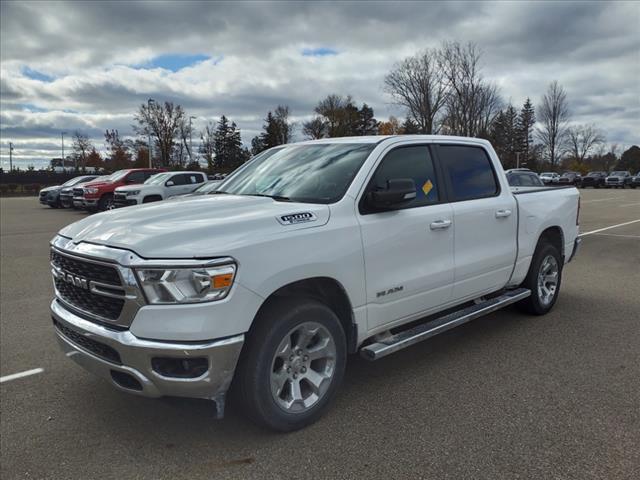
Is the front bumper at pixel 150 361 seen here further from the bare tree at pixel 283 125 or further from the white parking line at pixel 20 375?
the bare tree at pixel 283 125

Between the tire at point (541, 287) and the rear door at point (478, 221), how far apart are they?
0.58 metres

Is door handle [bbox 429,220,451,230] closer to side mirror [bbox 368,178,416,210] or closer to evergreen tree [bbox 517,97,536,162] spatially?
side mirror [bbox 368,178,416,210]

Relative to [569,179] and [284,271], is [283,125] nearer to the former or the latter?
[569,179]

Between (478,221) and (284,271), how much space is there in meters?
2.20

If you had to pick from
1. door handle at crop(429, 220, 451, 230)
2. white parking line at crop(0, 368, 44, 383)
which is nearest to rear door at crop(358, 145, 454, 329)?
door handle at crop(429, 220, 451, 230)

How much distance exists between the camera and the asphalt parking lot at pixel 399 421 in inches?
112

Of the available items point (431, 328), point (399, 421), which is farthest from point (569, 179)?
point (399, 421)

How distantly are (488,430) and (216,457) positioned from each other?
5.57 ft

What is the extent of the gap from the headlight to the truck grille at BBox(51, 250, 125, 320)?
189 mm

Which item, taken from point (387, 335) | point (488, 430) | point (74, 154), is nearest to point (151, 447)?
point (387, 335)

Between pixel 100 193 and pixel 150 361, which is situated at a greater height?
pixel 100 193

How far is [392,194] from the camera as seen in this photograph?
3.40m

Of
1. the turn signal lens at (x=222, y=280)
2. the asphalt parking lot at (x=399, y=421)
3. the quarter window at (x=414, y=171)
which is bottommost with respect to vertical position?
A: the asphalt parking lot at (x=399, y=421)

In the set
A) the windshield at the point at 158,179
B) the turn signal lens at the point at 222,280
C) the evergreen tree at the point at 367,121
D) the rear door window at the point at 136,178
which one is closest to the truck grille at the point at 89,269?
the turn signal lens at the point at 222,280
